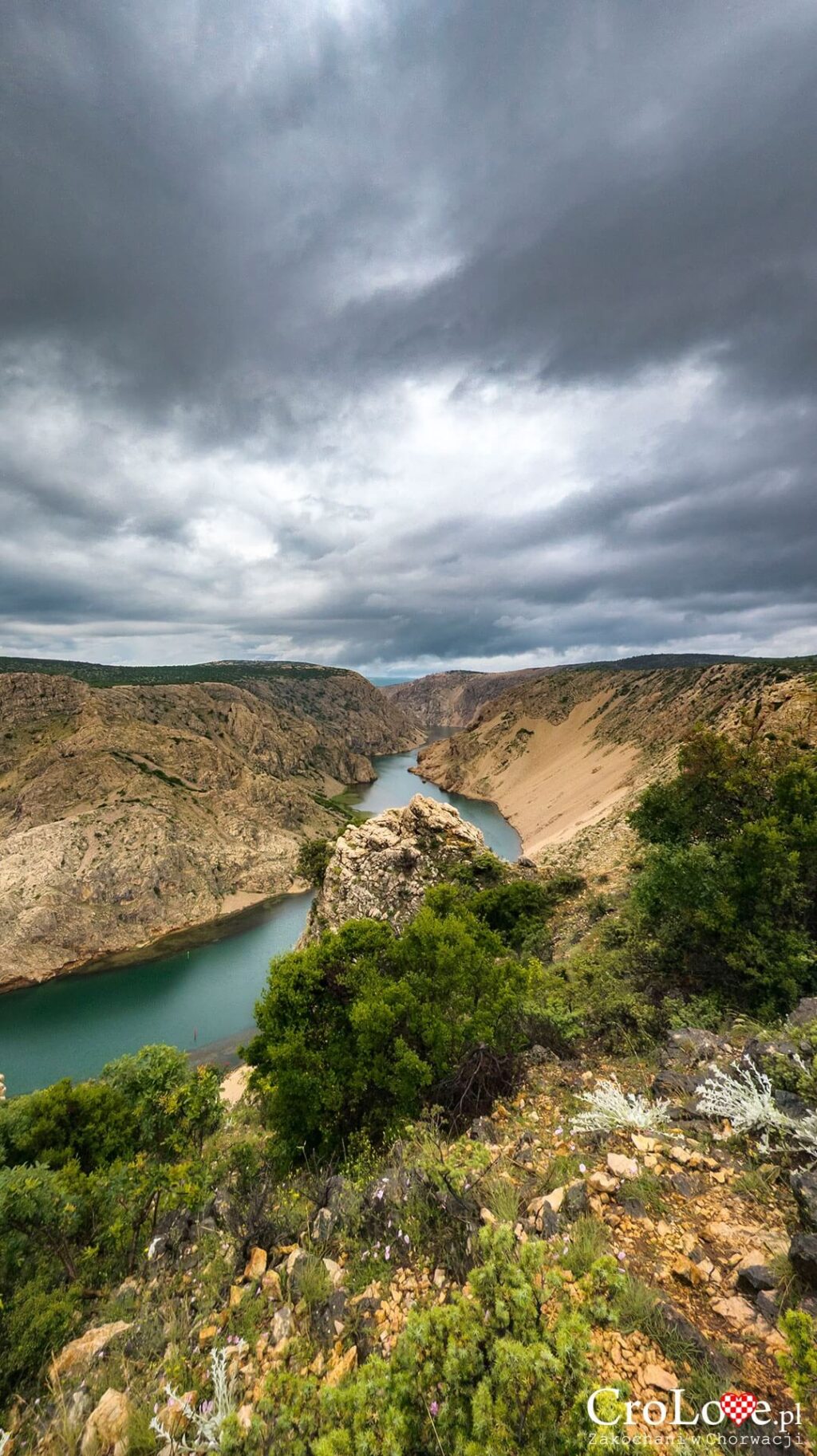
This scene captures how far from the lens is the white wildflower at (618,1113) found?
254 inches

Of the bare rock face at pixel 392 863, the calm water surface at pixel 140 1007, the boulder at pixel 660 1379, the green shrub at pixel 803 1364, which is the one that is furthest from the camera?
the calm water surface at pixel 140 1007

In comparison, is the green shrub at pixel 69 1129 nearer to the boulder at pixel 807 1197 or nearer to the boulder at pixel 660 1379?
the boulder at pixel 660 1379

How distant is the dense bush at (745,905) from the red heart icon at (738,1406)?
7970mm

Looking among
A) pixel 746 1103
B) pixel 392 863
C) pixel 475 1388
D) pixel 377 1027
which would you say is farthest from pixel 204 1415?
pixel 392 863

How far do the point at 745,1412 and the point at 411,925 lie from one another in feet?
34.3

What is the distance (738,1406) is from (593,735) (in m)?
98.1

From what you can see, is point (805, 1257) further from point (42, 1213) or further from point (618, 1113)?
point (42, 1213)

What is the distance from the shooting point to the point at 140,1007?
3750 centimetres

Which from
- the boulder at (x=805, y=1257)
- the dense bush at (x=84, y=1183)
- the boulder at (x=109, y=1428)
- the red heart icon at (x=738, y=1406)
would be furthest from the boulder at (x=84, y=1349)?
the boulder at (x=805, y=1257)

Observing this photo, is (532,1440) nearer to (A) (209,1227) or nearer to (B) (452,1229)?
(B) (452,1229)

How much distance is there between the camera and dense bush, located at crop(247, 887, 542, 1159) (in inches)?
411

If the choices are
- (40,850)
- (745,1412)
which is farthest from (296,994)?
(40,850)

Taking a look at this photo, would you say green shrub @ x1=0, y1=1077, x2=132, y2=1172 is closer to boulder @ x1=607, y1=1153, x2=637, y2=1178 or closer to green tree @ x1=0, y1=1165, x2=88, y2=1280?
green tree @ x1=0, y1=1165, x2=88, y2=1280

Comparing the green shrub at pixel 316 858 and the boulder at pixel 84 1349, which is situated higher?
the boulder at pixel 84 1349
